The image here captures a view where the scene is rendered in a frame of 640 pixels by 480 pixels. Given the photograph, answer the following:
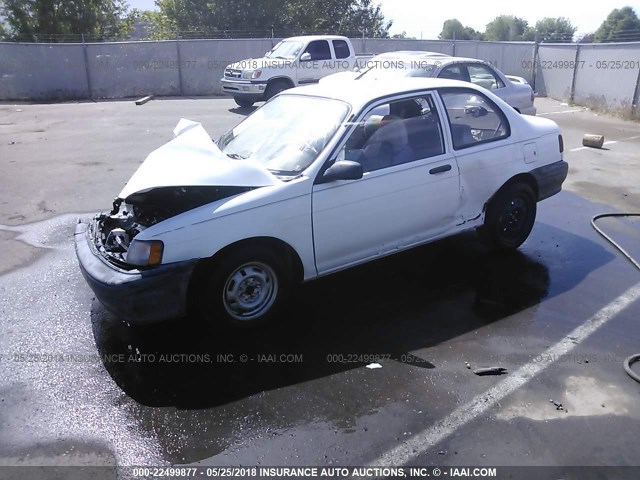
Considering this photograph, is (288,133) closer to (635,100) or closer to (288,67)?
(288,67)

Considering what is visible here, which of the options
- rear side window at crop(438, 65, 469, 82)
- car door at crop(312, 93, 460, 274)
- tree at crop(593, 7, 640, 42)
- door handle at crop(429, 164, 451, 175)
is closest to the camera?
car door at crop(312, 93, 460, 274)

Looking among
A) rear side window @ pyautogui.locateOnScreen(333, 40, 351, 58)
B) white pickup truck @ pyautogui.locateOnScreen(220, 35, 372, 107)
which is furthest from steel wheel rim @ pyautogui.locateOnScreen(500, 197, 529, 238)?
rear side window @ pyautogui.locateOnScreen(333, 40, 351, 58)

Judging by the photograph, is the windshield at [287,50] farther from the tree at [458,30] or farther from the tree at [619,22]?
the tree at [619,22]

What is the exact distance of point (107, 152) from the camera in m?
10.7

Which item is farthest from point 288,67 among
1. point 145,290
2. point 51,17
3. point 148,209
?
point 51,17

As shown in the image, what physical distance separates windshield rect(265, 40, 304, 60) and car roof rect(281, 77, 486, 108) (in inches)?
455

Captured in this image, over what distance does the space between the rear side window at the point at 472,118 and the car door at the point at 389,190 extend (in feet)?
0.61

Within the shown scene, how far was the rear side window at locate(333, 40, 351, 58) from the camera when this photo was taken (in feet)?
55.0

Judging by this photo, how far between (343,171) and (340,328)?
4.06ft

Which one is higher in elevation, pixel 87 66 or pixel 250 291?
pixel 87 66

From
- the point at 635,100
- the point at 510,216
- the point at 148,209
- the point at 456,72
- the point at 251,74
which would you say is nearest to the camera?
the point at 148,209

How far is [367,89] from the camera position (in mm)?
4957

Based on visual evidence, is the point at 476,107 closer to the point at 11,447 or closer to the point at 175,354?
the point at 175,354

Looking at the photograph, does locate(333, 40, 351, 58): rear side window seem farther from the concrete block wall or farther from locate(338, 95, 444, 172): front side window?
locate(338, 95, 444, 172): front side window
